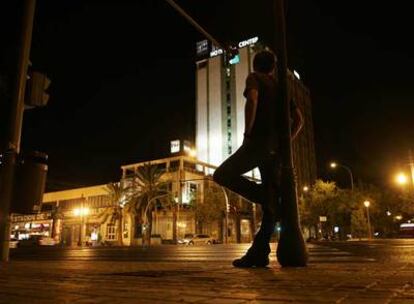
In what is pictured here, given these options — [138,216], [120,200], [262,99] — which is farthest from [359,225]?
[262,99]

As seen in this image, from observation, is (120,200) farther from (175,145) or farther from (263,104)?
(263,104)

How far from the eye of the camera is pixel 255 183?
14.3 ft

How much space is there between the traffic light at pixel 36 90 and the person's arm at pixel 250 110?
2.85 metres

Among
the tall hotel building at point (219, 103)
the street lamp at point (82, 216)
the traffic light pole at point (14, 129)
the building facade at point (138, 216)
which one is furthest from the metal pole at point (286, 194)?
the tall hotel building at point (219, 103)

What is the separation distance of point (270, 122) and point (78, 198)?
7381cm

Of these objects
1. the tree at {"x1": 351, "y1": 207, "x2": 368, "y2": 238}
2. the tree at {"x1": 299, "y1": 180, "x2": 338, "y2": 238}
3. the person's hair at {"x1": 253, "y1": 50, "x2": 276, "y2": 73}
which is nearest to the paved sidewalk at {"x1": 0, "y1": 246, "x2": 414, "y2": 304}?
the person's hair at {"x1": 253, "y1": 50, "x2": 276, "y2": 73}

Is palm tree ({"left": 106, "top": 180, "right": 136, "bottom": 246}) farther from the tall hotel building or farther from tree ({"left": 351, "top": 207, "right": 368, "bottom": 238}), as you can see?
the tall hotel building

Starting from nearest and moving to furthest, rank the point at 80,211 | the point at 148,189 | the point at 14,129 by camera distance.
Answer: the point at 14,129 → the point at 148,189 → the point at 80,211

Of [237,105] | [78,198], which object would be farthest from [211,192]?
[237,105]

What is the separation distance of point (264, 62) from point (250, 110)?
36.4 inches

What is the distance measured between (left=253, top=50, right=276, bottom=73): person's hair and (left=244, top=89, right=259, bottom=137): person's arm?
628mm

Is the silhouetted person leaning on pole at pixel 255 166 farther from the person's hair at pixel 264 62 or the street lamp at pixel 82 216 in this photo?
the street lamp at pixel 82 216

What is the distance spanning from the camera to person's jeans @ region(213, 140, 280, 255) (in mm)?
4305

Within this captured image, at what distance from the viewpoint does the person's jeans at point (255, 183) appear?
4.30 metres
